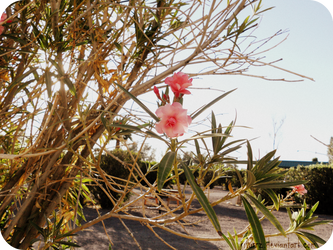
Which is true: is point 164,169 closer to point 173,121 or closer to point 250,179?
point 173,121

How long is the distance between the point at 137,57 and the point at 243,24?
0.52 metres

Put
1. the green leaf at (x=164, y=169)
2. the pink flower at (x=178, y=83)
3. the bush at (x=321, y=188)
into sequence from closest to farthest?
the green leaf at (x=164, y=169), the pink flower at (x=178, y=83), the bush at (x=321, y=188)

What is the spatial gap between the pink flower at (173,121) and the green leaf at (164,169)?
51 mm

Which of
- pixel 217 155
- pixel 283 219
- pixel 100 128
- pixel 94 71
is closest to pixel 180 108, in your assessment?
pixel 217 155

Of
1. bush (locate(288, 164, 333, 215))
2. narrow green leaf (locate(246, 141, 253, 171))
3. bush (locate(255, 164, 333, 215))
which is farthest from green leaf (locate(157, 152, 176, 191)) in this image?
bush (locate(288, 164, 333, 215))

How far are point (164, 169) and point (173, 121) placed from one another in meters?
0.11

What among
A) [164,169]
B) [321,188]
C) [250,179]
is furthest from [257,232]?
[321,188]

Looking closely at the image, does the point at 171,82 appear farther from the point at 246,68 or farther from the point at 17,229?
the point at 17,229

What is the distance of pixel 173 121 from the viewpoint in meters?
0.53

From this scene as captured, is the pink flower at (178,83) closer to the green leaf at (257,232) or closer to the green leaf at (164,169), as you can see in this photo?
the green leaf at (164,169)

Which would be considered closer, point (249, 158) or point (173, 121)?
point (173, 121)

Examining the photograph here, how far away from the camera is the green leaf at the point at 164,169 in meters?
0.47

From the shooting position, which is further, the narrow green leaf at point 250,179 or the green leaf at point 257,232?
the narrow green leaf at point 250,179

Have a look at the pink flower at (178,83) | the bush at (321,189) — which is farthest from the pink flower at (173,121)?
the bush at (321,189)
